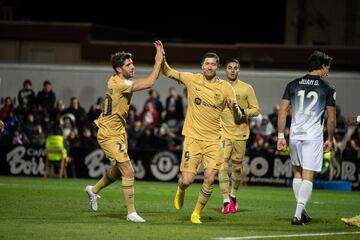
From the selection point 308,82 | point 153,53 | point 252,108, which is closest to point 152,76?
point 308,82

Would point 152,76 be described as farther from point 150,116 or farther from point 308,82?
point 150,116

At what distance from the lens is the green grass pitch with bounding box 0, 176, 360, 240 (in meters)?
12.1

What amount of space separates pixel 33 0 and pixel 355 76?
958 inches

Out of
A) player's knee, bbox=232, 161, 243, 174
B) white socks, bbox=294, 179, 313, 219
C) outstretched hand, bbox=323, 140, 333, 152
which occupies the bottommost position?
white socks, bbox=294, 179, 313, 219

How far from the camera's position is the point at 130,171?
13797 millimetres

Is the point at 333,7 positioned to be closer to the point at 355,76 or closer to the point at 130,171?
the point at 355,76

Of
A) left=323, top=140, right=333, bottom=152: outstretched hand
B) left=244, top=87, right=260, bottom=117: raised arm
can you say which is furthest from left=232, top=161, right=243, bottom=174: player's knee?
left=323, top=140, right=333, bottom=152: outstretched hand

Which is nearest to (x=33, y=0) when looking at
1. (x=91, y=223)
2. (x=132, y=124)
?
(x=132, y=124)

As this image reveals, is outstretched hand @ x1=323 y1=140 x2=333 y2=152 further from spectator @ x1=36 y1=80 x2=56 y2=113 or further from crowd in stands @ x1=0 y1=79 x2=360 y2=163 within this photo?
spectator @ x1=36 y1=80 x2=56 y2=113

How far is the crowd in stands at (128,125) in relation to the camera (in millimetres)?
28125

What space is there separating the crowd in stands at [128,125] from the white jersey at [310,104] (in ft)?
42.8

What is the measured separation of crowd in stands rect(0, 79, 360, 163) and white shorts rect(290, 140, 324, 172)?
42.8 ft

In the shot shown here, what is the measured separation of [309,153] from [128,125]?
16.0 m

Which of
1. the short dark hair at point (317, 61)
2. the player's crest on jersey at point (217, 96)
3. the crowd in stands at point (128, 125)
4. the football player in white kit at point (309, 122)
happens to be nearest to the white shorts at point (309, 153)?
the football player in white kit at point (309, 122)
